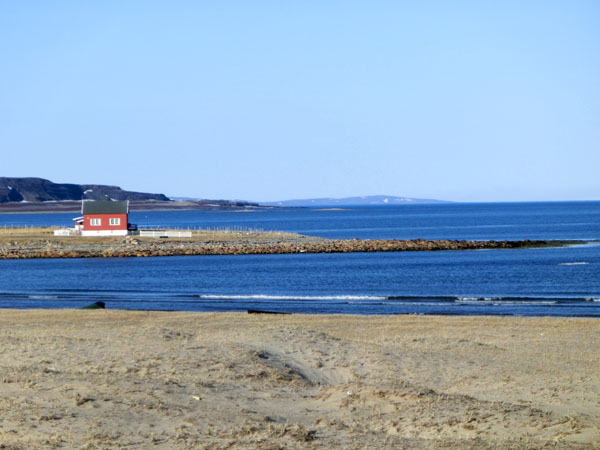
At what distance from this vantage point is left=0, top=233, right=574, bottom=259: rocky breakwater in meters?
69.9

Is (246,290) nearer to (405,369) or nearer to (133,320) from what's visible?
(133,320)

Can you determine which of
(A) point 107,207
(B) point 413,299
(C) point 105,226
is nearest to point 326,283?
(B) point 413,299

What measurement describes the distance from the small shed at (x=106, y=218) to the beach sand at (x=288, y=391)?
219 ft

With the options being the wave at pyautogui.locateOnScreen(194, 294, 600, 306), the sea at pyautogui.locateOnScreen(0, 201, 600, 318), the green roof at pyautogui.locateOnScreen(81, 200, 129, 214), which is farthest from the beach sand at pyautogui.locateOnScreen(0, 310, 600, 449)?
the green roof at pyautogui.locateOnScreen(81, 200, 129, 214)

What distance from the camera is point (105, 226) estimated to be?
85312 millimetres

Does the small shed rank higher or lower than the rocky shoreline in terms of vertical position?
higher

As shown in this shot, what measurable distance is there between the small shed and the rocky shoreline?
2.08 m

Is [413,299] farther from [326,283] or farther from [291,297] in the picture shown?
[326,283]

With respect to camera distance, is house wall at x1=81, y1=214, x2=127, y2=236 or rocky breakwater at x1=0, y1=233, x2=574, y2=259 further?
house wall at x1=81, y1=214, x2=127, y2=236

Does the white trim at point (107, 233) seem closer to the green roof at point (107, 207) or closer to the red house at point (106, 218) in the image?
the red house at point (106, 218)

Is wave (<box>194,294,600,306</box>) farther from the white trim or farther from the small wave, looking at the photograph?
the white trim

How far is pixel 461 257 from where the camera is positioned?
65.3m

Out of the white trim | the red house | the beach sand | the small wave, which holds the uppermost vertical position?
the red house

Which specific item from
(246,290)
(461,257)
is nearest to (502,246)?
(461,257)
